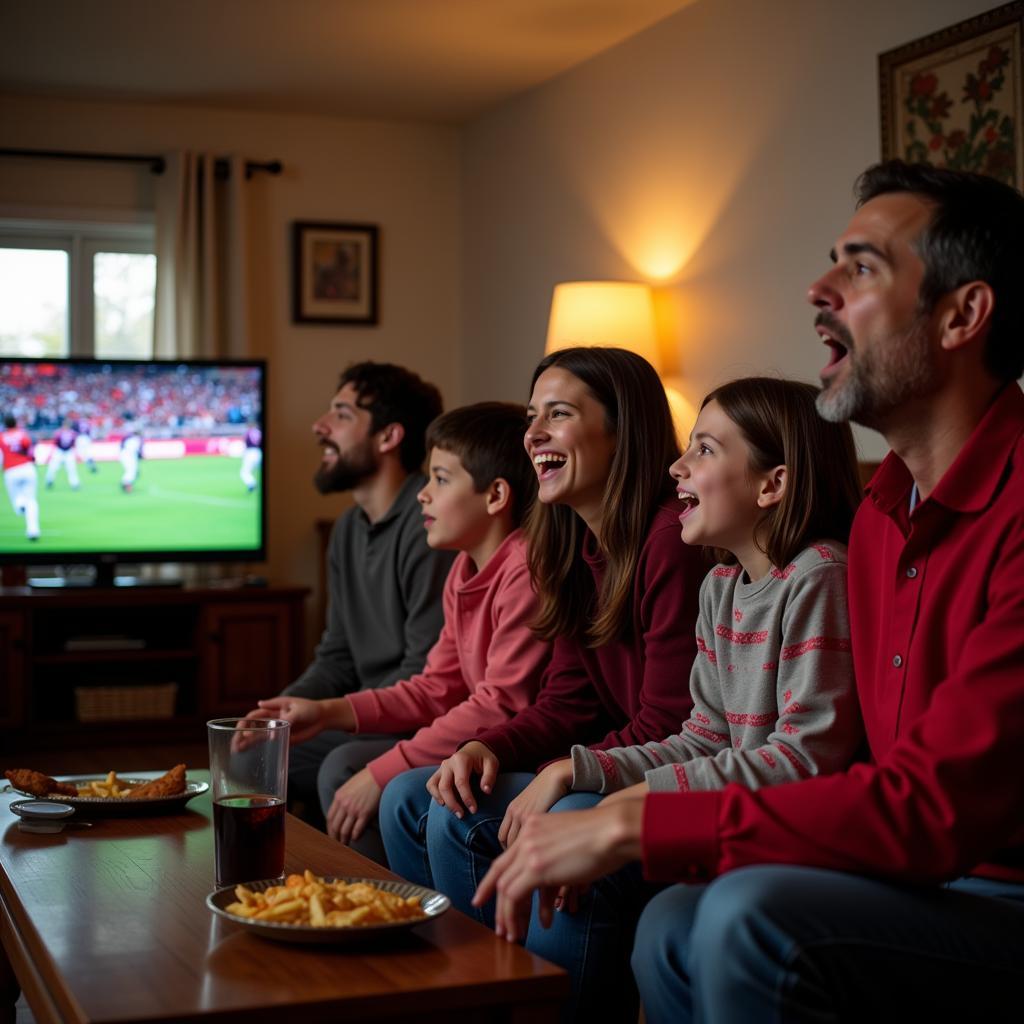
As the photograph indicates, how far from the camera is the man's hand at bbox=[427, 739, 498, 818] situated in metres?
2.01

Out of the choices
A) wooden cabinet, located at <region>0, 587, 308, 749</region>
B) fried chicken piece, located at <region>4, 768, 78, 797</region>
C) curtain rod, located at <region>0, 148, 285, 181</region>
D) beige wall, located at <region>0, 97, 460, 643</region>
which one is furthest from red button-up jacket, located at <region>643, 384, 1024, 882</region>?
curtain rod, located at <region>0, 148, 285, 181</region>

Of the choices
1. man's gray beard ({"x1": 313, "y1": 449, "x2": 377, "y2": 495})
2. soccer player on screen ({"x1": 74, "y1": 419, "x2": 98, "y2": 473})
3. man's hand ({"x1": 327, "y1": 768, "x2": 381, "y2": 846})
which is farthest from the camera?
soccer player on screen ({"x1": 74, "y1": 419, "x2": 98, "y2": 473})

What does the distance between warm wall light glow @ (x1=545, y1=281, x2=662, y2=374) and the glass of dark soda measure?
3.12 meters

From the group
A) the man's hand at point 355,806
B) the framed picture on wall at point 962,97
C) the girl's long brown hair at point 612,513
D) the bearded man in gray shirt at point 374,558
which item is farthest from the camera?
the framed picture on wall at point 962,97

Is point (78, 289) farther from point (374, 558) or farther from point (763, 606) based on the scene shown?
point (763, 606)

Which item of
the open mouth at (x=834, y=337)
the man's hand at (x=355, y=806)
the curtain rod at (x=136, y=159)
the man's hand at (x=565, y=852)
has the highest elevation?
the curtain rod at (x=136, y=159)

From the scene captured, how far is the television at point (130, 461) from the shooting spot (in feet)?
17.3

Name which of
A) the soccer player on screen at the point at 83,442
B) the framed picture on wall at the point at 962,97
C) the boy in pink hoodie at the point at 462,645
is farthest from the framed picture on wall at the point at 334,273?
the boy in pink hoodie at the point at 462,645

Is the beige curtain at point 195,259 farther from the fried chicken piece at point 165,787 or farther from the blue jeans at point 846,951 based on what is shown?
the blue jeans at point 846,951

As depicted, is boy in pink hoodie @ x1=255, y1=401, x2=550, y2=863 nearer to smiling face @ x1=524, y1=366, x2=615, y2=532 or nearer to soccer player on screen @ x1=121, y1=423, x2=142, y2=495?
smiling face @ x1=524, y1=366, x2=615, y2=532

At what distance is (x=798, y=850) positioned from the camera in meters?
1.30

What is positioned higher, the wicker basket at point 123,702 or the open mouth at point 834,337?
the open mouth at point 834,337

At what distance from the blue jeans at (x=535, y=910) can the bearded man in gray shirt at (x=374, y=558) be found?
67 cm

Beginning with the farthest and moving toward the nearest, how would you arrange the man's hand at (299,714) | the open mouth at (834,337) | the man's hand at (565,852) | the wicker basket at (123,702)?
the wicker basket at (123,702) < the man's hand at (299,714) < the open mouth at (834,337) < the man's hand at (565,852)
